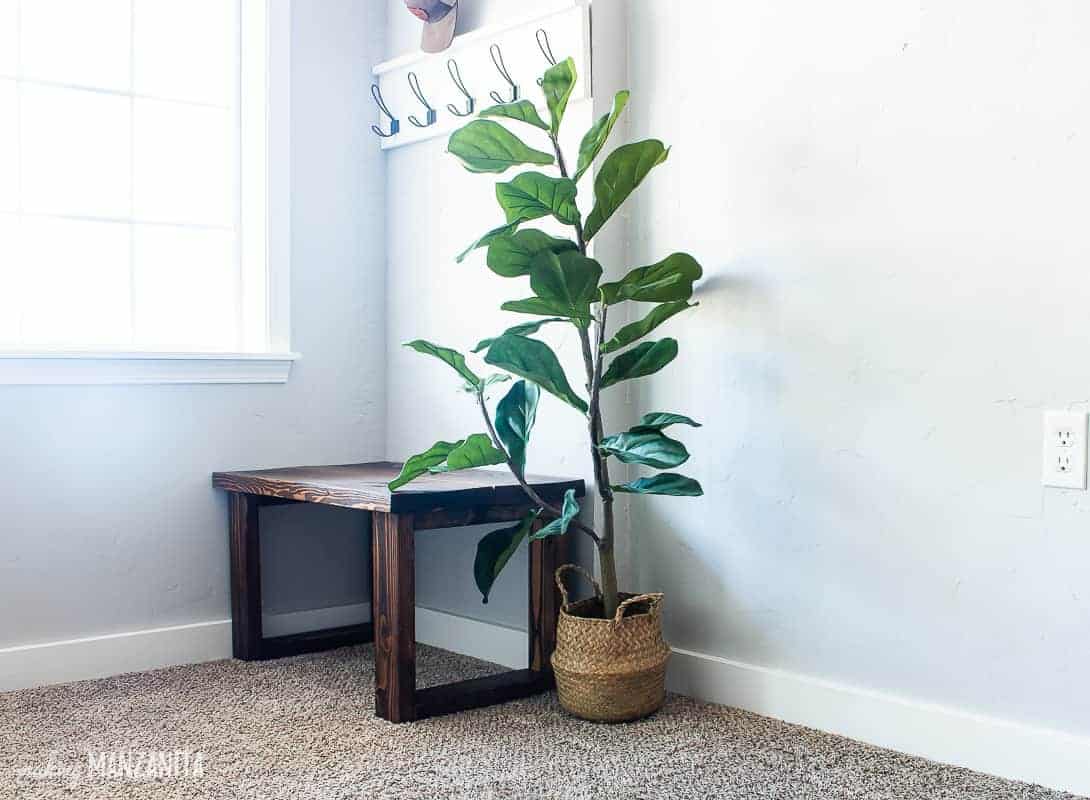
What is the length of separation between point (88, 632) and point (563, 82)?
5.29 ft

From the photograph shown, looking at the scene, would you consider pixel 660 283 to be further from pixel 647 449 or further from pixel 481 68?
pixel 481 68

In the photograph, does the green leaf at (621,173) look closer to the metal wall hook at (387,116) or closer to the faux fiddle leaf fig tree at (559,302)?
the faux fiddle leaf fig tree at (559,302)

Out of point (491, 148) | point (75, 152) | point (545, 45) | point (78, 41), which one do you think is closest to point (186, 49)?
point (78, 41)

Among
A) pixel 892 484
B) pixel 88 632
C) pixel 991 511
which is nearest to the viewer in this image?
pixel 991 511

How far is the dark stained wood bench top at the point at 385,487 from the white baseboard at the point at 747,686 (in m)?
0.39

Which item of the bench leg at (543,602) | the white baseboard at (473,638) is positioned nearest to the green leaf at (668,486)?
the bench leg at (543,602)

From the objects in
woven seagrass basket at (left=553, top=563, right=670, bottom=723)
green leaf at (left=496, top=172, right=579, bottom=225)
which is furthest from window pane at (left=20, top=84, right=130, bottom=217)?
woven seagrass basket at (left=553, top=563, right=670, bottom=723)

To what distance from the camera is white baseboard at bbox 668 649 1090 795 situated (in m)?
1.78

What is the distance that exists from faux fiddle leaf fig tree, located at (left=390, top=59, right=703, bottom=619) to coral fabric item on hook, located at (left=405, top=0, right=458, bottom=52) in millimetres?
727

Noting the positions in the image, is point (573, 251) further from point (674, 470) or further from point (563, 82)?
point (674, 470)

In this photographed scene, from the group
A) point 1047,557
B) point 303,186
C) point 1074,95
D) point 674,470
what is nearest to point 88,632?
point 303,186

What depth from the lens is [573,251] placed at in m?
2.03

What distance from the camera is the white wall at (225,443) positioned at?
248 centimetres

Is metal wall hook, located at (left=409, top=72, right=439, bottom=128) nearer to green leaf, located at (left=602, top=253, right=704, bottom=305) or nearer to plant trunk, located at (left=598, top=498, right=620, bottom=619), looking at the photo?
green leaf, located at (left=602, top=253, right=704, bottom=305)
